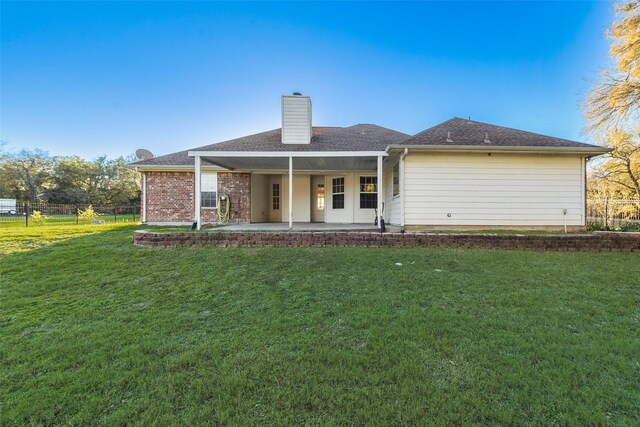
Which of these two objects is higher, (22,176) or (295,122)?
(22,176)

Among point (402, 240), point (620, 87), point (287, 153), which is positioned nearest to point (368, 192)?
point (287, 153)

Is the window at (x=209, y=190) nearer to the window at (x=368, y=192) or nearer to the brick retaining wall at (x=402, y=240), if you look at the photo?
the brick retaining wall at (x=402, y=240)

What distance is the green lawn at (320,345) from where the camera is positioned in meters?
1.73

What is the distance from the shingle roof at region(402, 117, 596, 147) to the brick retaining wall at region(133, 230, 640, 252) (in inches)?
106

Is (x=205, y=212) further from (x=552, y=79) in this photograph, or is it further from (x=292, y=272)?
(x=552, y=79)

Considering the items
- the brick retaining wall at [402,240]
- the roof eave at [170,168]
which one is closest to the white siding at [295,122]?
the roof eave at [170,168]

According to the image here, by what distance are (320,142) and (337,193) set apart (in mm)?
2568

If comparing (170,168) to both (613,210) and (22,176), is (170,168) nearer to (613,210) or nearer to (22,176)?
(613,210)

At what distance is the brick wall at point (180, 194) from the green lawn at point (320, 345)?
7.06 meters

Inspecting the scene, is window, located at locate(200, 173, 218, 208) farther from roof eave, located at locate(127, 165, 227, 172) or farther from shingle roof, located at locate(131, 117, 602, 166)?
shingle roof, located at locate(131, 117, 602, 166)

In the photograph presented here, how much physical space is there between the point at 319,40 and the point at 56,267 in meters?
12.8

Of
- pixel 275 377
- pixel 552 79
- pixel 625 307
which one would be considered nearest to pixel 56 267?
pixel 275 377

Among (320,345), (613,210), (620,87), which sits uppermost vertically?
(620,87)

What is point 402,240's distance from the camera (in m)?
6.82
